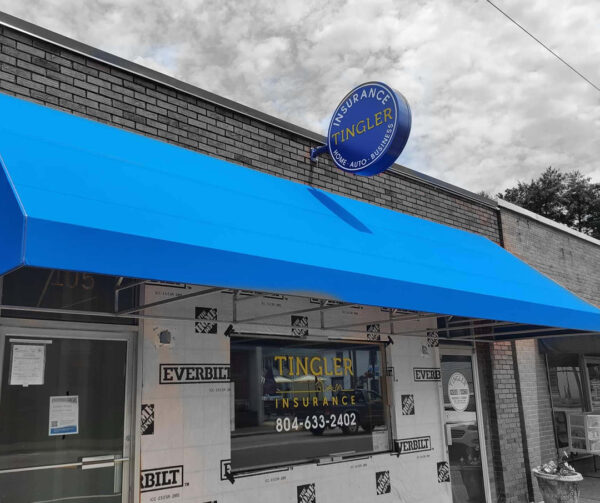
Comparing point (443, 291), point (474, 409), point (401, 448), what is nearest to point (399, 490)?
point (401, 448)

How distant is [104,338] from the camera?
497cm

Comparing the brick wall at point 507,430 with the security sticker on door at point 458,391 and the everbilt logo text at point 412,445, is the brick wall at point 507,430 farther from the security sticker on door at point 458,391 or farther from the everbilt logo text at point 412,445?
the everbilt logo text at point 412,445

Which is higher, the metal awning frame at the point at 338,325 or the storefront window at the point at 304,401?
the metal awning frame at the point at 338,325

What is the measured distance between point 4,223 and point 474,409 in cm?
736

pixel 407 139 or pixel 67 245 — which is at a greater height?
pixel 407 139

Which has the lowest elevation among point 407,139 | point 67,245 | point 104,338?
point 104,338

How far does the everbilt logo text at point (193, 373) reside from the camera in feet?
17.1

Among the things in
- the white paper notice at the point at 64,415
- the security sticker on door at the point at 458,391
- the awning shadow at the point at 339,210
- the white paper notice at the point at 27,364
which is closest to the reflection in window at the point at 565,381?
the security sticker on door at the point at 458,391

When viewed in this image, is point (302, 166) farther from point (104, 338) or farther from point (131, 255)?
point (131, 255)

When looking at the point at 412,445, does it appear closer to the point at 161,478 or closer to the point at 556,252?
the point at 161,478

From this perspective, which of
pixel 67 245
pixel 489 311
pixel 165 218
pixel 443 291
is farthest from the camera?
pixel 489 311

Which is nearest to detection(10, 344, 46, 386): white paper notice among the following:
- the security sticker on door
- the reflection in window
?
the security sticker on door

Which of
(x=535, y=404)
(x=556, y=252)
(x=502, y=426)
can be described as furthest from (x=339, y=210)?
(x=556, y=252)

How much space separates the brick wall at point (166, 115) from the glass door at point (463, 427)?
2388mm
